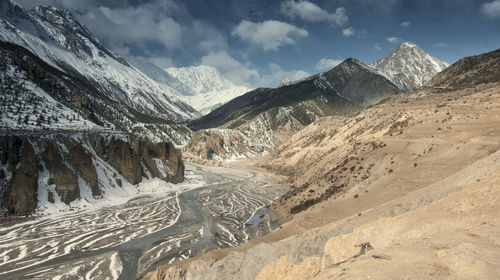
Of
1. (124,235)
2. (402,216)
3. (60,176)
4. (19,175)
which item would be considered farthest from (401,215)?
(60,176)

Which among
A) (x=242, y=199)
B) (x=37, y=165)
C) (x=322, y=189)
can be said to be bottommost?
(x=242, y=199)

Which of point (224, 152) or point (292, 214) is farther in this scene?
point (224, 152)

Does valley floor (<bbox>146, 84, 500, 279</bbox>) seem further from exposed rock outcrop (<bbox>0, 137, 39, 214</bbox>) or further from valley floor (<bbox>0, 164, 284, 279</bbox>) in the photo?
exposed rock outcrop (<bbox>0, 137, 39, 214</bbox>)

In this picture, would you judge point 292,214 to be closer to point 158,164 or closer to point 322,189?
point 322,189

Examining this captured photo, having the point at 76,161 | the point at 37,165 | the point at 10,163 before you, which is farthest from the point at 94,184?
the point at 10,163

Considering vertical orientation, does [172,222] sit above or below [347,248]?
below

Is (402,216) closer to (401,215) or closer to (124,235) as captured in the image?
(401,215)

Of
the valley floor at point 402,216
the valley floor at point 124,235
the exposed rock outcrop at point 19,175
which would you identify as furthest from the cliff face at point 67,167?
the valley floor at point 402,216

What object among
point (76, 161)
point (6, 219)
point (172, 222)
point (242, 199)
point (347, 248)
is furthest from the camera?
point (242, 199)
